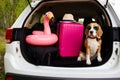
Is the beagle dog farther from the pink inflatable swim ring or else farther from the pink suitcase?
the pink inflatable swim ring

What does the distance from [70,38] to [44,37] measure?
1.31ft

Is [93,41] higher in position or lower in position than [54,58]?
higher

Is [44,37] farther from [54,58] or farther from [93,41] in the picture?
[93,41]

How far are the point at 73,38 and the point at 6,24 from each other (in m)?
24.4

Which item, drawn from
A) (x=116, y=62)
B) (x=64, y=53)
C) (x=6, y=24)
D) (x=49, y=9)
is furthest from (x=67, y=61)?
(x=6, y=24)

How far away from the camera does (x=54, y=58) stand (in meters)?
5.40

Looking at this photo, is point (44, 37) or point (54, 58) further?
point (54, 58)

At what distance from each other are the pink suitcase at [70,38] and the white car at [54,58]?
0.32ft

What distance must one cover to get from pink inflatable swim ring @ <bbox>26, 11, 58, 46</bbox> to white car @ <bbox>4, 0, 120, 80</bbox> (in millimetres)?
80

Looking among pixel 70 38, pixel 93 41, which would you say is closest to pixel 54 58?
pixel 70 38

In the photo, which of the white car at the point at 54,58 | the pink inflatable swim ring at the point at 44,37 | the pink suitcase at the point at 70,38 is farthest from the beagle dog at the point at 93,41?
the pink inflatable swim ring at the point at 44,37

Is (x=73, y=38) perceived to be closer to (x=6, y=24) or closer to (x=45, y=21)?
(x=45, y=21)

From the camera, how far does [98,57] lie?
16.8ft

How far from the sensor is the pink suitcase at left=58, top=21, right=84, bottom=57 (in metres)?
5.33
